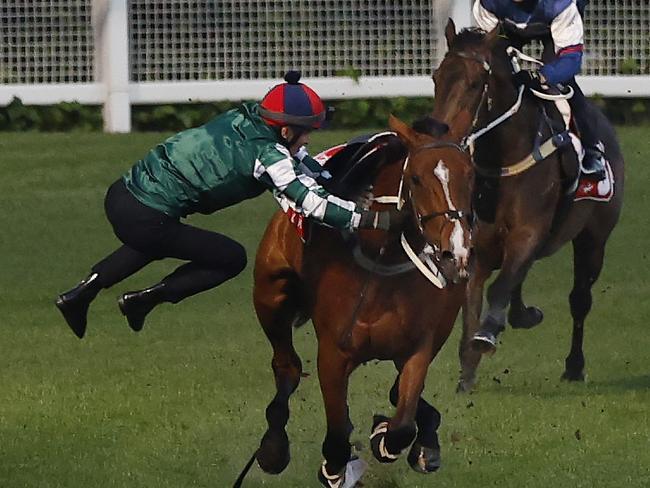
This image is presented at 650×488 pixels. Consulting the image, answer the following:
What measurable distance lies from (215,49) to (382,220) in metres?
11.5

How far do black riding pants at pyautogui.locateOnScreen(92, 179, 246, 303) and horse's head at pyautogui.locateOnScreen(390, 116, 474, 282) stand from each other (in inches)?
47.8

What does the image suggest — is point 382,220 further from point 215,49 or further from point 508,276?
point 215,49

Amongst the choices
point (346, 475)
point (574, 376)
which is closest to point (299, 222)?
point (346, 475)

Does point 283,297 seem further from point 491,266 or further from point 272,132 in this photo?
point 491,266

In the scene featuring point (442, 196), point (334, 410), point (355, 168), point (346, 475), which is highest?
point (442, 196)

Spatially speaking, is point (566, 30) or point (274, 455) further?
point (566, 30)

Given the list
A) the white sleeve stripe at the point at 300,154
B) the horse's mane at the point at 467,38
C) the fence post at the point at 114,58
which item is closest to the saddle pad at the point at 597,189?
the horse's mane at the point at 467,38

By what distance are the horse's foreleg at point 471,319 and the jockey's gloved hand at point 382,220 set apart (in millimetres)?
2938

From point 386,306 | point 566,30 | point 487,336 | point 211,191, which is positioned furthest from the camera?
point 566,30

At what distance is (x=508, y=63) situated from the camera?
29.9 ft

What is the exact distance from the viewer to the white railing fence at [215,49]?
59.1 ft

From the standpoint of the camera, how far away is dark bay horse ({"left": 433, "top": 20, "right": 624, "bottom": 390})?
338 inches

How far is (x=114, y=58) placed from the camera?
709 inches

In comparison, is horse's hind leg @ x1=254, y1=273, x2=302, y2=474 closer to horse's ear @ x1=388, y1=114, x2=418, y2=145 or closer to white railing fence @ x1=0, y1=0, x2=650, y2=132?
horse's ear @ x1=388, y1=114, x2=418, y2=145
